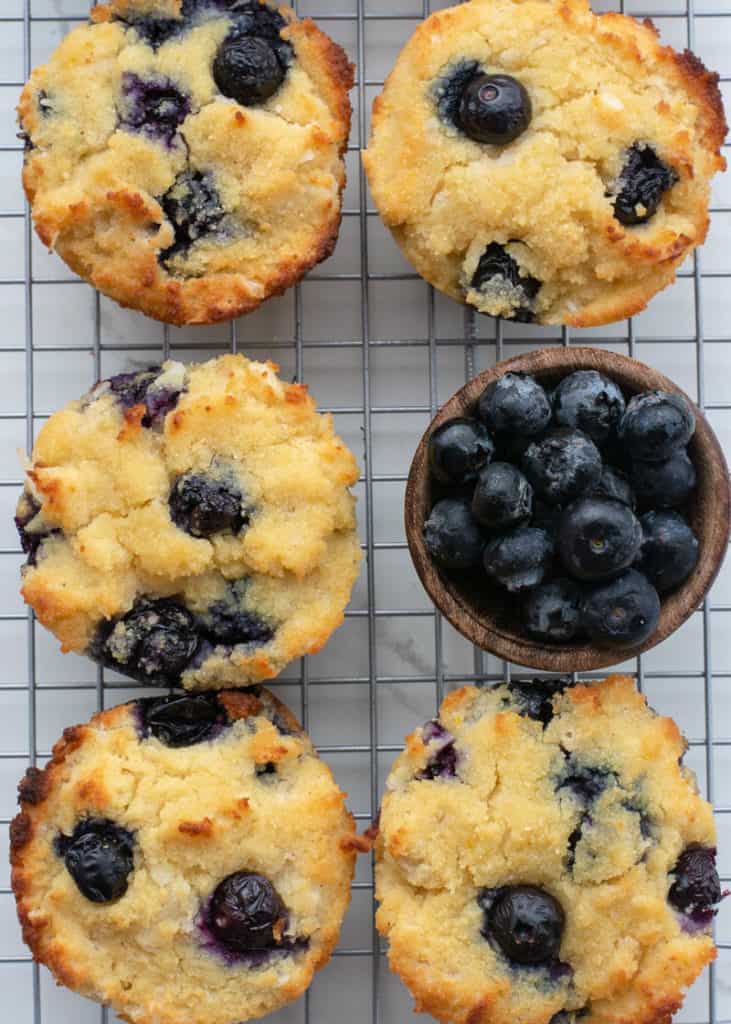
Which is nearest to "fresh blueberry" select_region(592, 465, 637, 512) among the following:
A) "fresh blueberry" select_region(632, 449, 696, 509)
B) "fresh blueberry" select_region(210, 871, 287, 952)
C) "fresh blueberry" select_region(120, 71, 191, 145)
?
"fresh blueberry" select_region(632, 449, 696, 509)

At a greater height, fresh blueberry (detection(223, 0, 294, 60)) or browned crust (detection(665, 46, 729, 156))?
fresh blueberry (detection(223, 0, 294, 60))

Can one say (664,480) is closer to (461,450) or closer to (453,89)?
(461,450)

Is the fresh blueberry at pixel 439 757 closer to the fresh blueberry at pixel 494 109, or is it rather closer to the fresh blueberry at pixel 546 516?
the fresh blueberry at pixel 546 516

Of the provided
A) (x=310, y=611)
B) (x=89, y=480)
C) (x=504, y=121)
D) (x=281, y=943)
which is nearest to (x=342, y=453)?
(x=310, y=611)

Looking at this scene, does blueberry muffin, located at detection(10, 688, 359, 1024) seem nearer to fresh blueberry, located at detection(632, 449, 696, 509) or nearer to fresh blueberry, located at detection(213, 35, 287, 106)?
fresh blueberry, located at detection(632, 449, 696, 509)

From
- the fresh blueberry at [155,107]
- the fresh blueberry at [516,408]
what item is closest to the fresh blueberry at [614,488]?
the fresh blueberry at [516,408]

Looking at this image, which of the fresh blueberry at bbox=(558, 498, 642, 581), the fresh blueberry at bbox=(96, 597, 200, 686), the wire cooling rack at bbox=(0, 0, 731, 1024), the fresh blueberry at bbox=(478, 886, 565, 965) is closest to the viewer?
the fresh blueberry at bbox=(558, 498, 642, 581)
